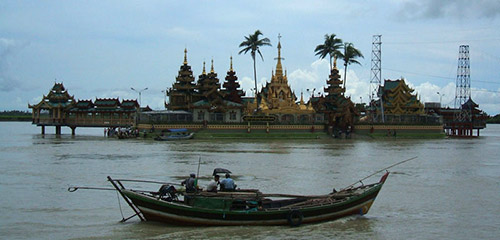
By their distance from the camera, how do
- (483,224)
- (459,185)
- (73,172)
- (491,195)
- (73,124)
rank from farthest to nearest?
(73,124), (73,172), (459,185), (491,195), (483,224)

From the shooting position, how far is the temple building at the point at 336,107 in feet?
245

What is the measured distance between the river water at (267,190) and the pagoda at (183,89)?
38.4m

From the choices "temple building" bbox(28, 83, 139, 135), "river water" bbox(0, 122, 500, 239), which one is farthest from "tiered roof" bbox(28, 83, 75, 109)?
"river water" bbox(0, 122, 500, 239)

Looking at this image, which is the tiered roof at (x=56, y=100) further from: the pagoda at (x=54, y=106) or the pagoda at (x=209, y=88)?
the pagoda at (x=209, y=88)

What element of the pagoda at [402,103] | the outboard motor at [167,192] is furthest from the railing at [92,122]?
the outboard motor at [167,192]

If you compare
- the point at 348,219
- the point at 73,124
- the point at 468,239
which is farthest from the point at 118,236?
the point at 73,124

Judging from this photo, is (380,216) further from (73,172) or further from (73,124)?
(73,124)

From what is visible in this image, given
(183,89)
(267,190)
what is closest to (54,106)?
(183,89)

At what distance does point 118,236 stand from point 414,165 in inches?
979

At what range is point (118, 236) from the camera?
1638cm

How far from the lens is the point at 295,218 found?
17.5m

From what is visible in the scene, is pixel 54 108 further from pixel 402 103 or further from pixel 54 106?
pixel 402 103

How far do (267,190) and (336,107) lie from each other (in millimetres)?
54517

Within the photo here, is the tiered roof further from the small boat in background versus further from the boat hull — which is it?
the boat hull
